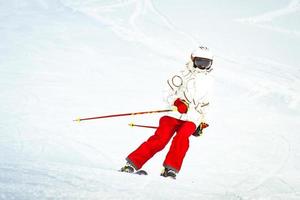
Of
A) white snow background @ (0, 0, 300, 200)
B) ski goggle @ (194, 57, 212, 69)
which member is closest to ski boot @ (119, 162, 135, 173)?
white snow background @ (0, 0, 300, 200)

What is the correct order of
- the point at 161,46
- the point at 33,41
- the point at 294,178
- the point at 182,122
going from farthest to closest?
1. the point at 161,46
2. the point at 33,41
3. the point at 294,178
4. the point at 182,122

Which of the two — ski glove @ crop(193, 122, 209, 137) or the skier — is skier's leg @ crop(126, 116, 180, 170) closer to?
the skier

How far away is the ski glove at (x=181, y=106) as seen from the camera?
16.3 ft

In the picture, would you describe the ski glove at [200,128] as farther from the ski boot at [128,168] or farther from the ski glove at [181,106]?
the ski boot at [128,168]

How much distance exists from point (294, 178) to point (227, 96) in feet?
11.6

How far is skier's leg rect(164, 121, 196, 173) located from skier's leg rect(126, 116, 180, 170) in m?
0.10

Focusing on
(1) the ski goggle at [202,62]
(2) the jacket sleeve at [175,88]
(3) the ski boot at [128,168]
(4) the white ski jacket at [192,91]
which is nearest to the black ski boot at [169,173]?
(3) the ski boot at [128,168]

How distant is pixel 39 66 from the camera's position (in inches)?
392

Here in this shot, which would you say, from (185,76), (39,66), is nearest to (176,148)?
(185,76)

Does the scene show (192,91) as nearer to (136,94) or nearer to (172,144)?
(172,144)

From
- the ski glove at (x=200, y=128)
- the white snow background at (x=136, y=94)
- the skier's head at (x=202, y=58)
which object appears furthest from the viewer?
the ski glove at (x=200, y=128)

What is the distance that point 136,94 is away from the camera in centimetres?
870

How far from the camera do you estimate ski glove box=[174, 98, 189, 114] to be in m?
4.95

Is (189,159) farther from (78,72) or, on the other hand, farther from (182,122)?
(78,72)
